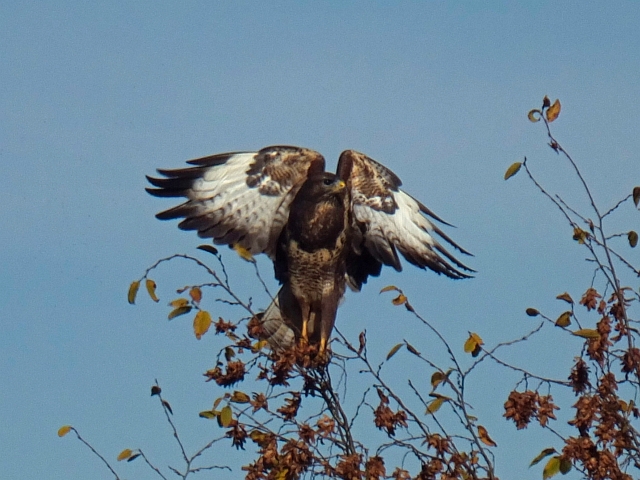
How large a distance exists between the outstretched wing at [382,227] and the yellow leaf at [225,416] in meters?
3.25

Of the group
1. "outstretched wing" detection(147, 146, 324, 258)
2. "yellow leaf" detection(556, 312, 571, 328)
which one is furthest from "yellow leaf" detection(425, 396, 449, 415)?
"outstretched wing" detection(147, 146, 324, 258)

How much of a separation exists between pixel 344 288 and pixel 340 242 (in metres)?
0.38

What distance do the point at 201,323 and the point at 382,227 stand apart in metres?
3.39

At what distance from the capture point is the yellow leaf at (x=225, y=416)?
14.3 feet

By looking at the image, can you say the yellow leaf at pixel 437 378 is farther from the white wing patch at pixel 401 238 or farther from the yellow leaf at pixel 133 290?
the white wing patch at pixel 401 238

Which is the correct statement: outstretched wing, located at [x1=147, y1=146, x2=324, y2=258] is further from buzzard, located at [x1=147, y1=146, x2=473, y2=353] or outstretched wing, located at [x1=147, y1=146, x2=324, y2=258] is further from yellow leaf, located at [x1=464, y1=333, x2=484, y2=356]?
yellow leaf, located at [x1=464, y1=333, x2=484, y2=356]

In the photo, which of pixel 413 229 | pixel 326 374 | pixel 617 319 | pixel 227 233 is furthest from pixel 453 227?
pixel 617 319

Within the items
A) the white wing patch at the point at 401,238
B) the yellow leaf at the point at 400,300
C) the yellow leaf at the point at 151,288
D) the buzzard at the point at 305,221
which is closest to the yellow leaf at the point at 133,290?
the yellow leaf at the point at 151,288

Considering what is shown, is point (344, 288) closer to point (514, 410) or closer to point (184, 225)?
point (184, 225)

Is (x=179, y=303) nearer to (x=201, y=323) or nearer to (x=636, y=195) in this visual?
(x=201, y=323)

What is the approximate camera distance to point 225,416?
14.3ft

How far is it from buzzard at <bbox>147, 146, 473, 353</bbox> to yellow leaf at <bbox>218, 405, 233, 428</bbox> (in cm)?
269

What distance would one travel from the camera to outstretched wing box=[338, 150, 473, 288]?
7.52 m

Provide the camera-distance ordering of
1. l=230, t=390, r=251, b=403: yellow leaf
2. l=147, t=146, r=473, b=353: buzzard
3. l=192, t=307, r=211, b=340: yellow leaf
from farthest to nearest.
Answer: l=147, t=146, r=473, b=353: buzzard → l=230, t=390, r=251, b=403: yellow leaf → l=192, t=307, r=211, b=340: yellow leaf
